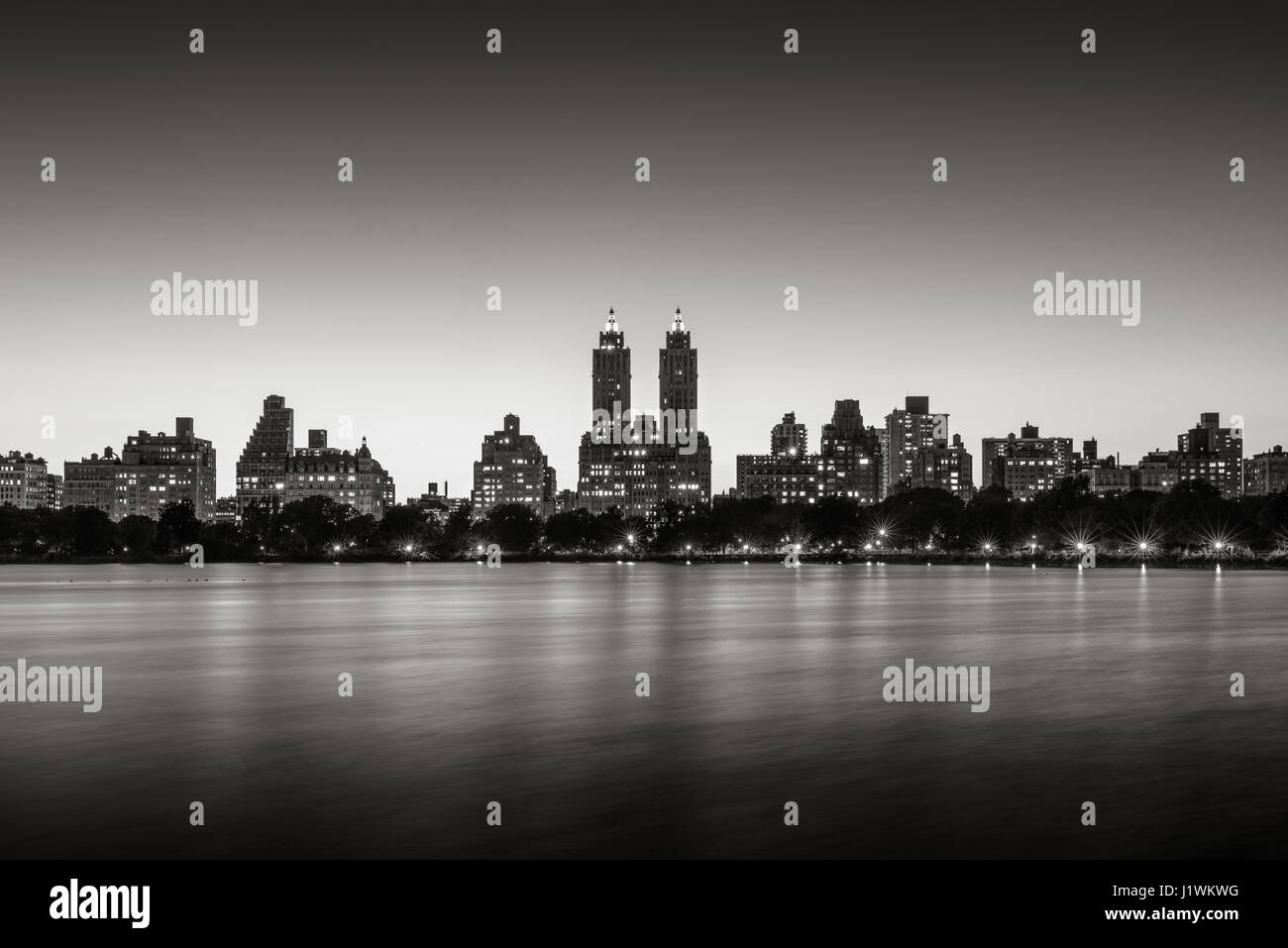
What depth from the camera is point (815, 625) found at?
64625mm

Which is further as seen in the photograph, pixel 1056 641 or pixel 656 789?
pixel 1056 641

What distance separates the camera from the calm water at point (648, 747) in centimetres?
1908

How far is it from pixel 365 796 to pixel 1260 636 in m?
46.4

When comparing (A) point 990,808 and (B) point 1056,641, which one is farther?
(B) point 1056,641

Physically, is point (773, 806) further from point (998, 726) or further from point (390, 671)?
point (390, 671)

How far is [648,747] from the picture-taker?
26906 millimetres

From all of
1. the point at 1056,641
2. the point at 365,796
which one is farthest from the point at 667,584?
the point at 365,796

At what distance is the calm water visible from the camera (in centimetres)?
1908
